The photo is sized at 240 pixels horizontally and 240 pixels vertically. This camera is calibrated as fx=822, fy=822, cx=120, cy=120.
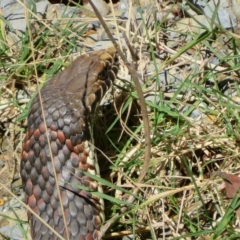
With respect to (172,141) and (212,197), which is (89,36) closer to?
(172,141)

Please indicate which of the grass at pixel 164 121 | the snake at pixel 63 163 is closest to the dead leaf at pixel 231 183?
the grass at pixel 164 121

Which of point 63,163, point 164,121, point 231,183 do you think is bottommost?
point 231,183

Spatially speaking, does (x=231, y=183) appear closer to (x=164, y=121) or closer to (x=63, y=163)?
(x=164, y=121)

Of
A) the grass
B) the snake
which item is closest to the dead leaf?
the grass

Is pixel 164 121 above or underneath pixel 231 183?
above

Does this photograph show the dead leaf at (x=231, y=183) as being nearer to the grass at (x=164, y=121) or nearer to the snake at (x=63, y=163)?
the grass at (x=164, y=121)

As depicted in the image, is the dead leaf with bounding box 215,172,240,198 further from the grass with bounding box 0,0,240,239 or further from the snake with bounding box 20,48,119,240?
the snake with bounding box 20,48,119,240

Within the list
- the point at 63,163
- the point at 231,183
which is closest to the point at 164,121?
the point at 231,183
